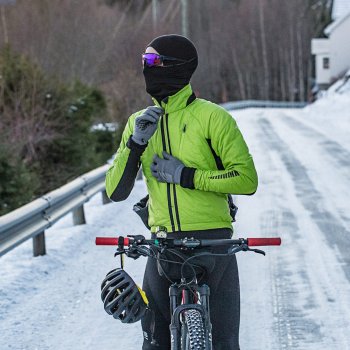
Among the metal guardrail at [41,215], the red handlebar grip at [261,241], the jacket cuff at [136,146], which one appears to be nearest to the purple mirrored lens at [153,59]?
the jacket cuff at [136,146]

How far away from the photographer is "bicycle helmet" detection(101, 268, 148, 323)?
3625 mm

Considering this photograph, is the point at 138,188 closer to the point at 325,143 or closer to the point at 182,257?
the point at 325,143

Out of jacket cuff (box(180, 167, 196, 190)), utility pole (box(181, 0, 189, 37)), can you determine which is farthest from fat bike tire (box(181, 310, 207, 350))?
utility pole (box(181, 0, 189, 37))

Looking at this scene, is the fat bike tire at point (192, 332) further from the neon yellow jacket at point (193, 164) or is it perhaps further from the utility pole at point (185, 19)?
the utility pole at point (185, 19)

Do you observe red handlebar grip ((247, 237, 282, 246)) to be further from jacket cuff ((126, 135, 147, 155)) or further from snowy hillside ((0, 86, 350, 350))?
snowy hillside ((0, 86, 350, 350))

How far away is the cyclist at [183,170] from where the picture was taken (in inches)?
150

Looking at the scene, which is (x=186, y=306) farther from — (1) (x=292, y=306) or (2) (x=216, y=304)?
(1) (x=292, y=306)

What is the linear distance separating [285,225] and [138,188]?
14.3ft

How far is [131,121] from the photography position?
4.03 m

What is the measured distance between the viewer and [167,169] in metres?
3.82

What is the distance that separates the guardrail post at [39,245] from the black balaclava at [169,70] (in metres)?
4.69


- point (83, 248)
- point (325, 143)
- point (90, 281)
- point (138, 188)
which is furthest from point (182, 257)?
point (325, 143)

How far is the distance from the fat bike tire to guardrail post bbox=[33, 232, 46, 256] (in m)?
4.94

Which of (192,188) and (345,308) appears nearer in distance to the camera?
(192,188)
